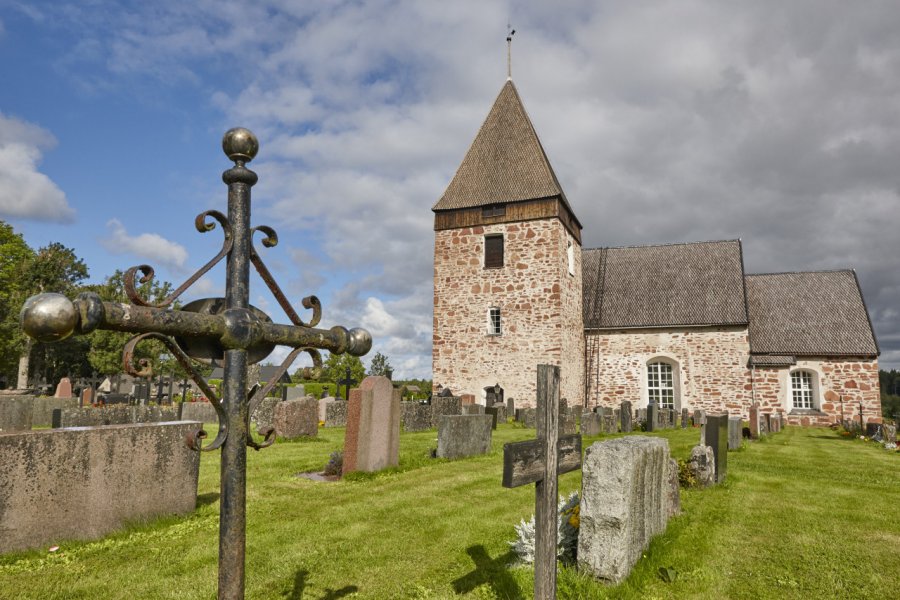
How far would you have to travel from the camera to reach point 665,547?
5.06 metres

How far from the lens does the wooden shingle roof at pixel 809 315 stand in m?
22.3

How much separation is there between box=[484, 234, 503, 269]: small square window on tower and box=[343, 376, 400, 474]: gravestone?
44.9ft

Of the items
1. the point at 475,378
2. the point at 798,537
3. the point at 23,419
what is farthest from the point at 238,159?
the point at 475,378

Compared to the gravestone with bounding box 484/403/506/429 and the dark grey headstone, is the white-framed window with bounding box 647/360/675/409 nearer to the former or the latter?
the gravestone with bounding box 484/403/506/429

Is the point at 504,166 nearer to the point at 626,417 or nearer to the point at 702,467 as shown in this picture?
the point at 626,417

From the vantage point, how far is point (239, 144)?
6.68 ft

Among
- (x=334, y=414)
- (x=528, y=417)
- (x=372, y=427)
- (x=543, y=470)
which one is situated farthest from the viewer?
(x=528, y=417)

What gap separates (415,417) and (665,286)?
1456 centimetres

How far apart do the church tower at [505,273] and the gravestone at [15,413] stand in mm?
13551

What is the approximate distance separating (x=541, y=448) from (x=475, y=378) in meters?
18.2

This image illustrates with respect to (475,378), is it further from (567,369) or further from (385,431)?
(385,431)

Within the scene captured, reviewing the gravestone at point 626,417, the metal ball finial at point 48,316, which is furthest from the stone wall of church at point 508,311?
the metal ball finial at point 48,316

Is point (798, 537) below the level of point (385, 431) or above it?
below

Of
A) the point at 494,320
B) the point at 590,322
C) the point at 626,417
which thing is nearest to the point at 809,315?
the point at 590,322
